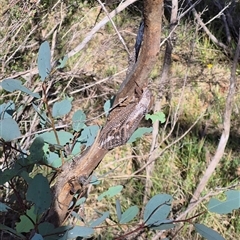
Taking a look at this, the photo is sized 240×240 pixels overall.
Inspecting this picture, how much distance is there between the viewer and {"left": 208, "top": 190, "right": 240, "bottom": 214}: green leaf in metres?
0.92

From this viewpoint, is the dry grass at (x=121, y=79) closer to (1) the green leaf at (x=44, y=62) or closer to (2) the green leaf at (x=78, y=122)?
(2) the green leaf at (x=78, y=122)

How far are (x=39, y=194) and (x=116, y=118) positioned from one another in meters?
0.24

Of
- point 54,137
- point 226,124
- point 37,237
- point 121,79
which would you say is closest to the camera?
point 37,237

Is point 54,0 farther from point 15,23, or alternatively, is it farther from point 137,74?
point 137,74

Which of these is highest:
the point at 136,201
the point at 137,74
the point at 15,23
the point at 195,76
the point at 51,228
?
the point at 15,23

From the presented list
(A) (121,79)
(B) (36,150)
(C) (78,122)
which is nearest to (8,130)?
(B) (36,150)

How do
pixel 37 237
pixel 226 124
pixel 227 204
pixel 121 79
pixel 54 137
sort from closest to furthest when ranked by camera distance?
pixel 37 237, pixel 227 204, pixel 54 137, pixel 226 124, pixel 121 79

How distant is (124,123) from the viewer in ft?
3.09

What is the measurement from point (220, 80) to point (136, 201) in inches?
40.4

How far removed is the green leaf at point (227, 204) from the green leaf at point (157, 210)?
96 millimetres

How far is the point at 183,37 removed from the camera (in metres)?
2.71

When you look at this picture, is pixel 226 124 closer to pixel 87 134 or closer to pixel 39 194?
pixel 87 134

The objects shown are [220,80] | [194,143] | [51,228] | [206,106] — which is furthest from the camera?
[220,80]

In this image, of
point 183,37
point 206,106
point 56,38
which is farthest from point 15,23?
point 206,106
